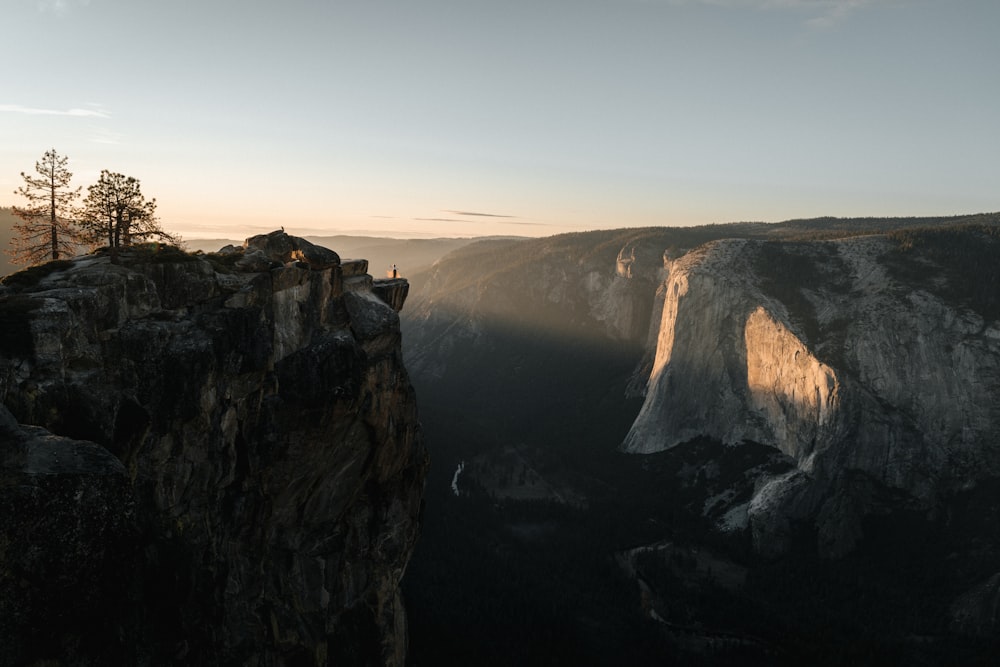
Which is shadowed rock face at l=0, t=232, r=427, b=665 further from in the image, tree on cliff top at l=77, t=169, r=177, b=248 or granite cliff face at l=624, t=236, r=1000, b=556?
granite cliff face at l=624, t=236, r=1000, b=556

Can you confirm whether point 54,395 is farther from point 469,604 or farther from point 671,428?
point 671,428

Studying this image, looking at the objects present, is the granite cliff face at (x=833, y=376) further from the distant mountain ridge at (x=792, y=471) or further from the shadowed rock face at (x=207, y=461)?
the shadowed rock face at (x=207, y=461)

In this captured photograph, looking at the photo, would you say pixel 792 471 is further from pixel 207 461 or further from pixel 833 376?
pixel 207 461

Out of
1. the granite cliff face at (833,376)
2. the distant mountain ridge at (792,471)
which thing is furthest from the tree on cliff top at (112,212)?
the granite cliff face at (833,376)

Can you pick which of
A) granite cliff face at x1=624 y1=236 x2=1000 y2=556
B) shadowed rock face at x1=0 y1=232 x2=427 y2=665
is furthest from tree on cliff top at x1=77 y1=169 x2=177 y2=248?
granite cliff face at x1=624 y1=236 x2=1000 y2=556

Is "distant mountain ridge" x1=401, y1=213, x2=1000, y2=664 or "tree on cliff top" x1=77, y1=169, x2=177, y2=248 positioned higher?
"tree on cliff top" x1=77, y1=169, x2=177, y2=248

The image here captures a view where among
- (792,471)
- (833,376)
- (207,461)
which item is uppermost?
(207,461)

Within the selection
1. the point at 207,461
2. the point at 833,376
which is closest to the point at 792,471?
the point at 833,376
